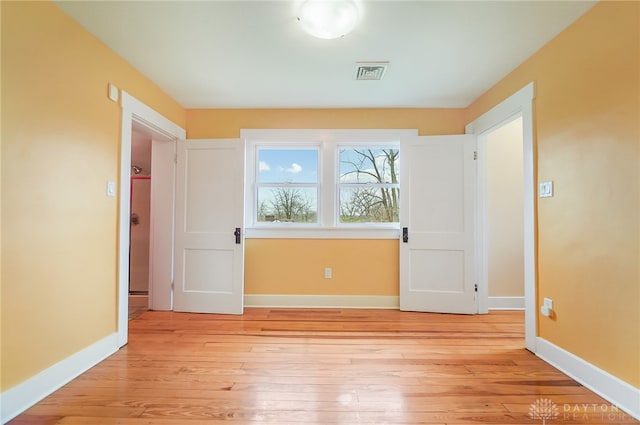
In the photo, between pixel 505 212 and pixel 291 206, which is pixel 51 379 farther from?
pixel 505 212

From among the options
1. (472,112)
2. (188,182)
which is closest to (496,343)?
(472,112)

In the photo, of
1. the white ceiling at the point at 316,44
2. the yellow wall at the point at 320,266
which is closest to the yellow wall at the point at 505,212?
the white ceiling at the point at 316,44

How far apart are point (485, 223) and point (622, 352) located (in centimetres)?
167

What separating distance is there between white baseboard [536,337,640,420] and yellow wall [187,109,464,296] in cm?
147

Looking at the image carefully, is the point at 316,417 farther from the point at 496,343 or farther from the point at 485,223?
the point at 485,223

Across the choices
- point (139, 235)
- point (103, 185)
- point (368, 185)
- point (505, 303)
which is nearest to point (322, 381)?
point (103, 185)

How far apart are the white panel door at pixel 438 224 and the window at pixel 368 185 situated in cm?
24

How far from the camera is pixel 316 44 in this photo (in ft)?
6.68

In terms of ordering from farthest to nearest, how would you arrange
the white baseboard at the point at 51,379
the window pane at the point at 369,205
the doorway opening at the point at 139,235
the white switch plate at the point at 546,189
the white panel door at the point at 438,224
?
the doorway opening at the point at 139,235, the window pane at the point at 369,205, the white panel door at the point at 438,224, the white switch plate at the point at 546,189, the white baseboard at the point at 51,379

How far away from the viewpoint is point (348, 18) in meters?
1.73

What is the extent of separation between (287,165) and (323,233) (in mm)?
940

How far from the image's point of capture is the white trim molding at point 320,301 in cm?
322

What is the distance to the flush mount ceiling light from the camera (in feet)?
5.42
